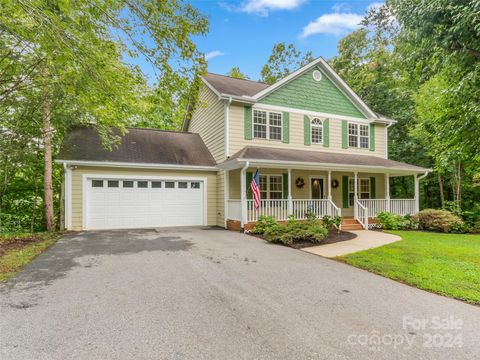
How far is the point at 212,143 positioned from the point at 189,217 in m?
3.70

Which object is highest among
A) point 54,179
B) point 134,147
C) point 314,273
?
point 134,147

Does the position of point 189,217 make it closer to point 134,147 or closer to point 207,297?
point 134,147

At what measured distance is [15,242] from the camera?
782 cm

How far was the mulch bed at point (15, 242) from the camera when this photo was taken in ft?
23.0

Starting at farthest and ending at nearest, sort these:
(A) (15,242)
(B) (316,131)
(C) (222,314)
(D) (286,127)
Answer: (B) (316,131) < (D) (286,127) < (A) (15,242) < (C) (222,314)

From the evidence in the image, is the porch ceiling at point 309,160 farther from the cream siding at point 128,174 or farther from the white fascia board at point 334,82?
the white fascia board at point 334,82

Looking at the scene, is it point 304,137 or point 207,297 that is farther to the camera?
point 304,137

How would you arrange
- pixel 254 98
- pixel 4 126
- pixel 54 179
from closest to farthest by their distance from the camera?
pixel 4 126, pixel 254 98, pixel 54 179

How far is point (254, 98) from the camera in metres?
11.8

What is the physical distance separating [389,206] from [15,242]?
1405cm

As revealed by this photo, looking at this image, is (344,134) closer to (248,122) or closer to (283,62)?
(248,122)

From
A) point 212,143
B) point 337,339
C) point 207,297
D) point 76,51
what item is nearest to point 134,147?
point 212,143

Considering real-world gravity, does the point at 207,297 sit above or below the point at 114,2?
below

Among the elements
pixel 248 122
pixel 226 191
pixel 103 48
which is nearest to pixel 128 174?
pixel 226 191
